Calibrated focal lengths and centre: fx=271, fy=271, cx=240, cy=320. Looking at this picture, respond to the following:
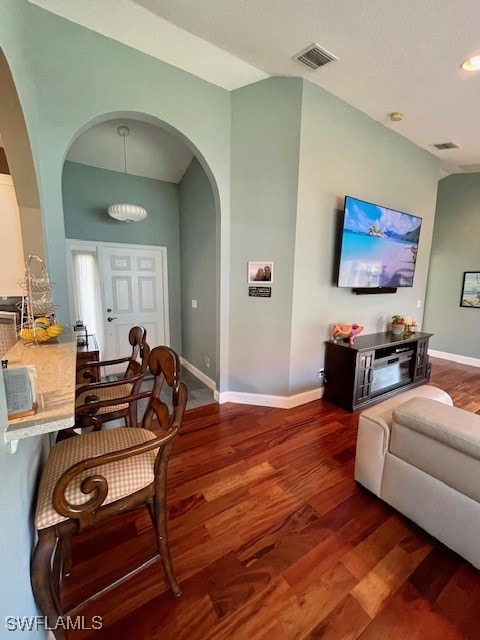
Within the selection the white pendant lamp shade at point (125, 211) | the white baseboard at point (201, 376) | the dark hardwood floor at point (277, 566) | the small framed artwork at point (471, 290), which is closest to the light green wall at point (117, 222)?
the white baseboard at point (201, 376)

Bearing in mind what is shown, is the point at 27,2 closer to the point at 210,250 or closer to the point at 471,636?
the point at 210,250

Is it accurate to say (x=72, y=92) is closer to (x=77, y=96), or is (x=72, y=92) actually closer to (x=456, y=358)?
(x=77, y=96)

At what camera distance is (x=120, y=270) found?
4.11 meters

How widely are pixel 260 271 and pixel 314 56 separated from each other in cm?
184

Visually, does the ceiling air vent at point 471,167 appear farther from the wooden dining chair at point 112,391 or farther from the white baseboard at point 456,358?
the wooden dining chair at point 112,391

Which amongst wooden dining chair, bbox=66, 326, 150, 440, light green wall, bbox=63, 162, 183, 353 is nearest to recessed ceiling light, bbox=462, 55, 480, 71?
wooden dining chair, bbox=66, 326, 150, 440

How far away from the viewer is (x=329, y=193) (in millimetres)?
2916

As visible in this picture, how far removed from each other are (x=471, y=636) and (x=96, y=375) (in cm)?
259

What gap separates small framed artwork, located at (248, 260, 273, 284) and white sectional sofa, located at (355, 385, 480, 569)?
1644 millimetres

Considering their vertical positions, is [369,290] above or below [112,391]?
above

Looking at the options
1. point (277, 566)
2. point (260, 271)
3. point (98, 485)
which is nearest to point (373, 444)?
point (277, 566)

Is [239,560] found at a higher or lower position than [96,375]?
lower

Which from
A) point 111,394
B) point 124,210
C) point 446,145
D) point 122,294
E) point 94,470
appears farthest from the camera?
point 122,294

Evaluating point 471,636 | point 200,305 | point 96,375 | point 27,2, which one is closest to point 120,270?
point 200,305
